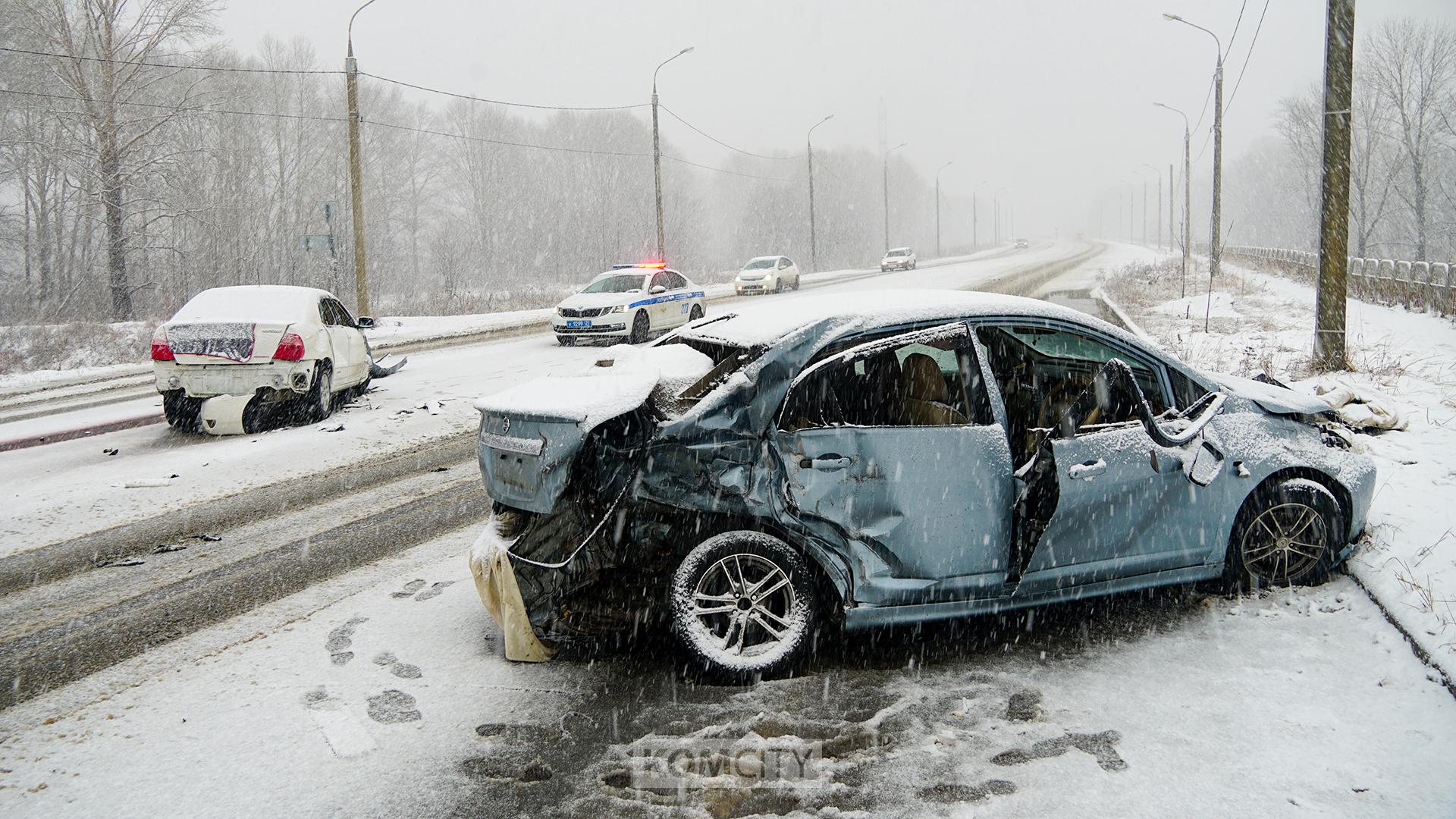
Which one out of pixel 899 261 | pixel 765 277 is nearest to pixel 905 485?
pixel 765 277

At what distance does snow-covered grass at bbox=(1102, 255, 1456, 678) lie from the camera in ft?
15.9

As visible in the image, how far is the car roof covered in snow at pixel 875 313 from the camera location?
4.42 m

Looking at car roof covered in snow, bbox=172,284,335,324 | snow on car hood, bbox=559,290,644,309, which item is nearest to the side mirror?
car roof covered in snow, bbox=172,284,335,324

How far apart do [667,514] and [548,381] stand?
1046 millimetres

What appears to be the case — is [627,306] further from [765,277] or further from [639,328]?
[765,277]

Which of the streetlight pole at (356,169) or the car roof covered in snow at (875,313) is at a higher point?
the streetlight pole at (356,169)

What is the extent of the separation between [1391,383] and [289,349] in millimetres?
12014

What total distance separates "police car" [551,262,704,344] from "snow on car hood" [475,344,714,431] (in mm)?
13634

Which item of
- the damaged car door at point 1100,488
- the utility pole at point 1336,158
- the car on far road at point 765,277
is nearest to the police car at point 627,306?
the utility pole at point 1336,158

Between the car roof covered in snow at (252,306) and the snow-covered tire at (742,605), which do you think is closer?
the snow-covered tire at (742,605)

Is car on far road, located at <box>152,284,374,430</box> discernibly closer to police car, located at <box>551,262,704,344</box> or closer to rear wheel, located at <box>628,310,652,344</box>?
police car, located at <box>551,262,704,344</box>

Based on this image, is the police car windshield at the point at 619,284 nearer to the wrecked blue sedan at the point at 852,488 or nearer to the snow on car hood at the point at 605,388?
the snow on car hood at the point at 605,388

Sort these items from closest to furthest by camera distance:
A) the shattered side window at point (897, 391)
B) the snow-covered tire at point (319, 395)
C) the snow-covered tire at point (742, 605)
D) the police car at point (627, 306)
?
the snow-covered tire at point (742, 605) → the shattered side window at point (897, 391) → the snow-covered tire at point (319, 395) → the police car at point (627, 306)

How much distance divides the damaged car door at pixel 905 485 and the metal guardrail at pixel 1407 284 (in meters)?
14.5
